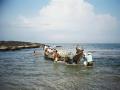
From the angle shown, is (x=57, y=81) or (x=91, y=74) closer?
(x=57, y=81)

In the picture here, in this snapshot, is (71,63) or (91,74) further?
(71,63)

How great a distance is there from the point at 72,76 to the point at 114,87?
2.03 metres

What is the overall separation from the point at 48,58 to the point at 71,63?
11.0 ft

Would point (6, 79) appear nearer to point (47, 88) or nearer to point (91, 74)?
point (47, 88)

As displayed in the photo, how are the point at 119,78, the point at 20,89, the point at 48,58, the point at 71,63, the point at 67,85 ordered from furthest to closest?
the point at 48,58, the point at 71,63, the point at 119,78, the point at 67,85, the point at 20,89

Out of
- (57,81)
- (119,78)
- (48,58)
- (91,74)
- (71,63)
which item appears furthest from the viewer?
(48,58)

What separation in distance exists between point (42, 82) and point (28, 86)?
0.63 metres

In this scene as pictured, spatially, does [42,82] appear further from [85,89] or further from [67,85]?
[85,89]

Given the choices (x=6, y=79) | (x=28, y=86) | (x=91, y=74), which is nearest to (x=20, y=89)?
(x=28, y=86)

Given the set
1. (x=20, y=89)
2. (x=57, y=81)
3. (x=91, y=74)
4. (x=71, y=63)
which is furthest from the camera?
(x=71, y=63)

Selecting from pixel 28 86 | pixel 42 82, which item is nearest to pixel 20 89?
pixel 28 86

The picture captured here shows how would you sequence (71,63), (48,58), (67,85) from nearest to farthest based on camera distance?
(67,85) < (71,63) < (48,58)

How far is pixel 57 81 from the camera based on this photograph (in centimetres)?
750

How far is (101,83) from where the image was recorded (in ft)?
23.6
